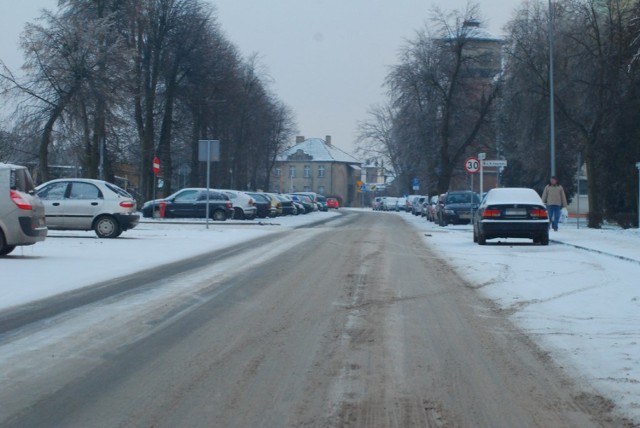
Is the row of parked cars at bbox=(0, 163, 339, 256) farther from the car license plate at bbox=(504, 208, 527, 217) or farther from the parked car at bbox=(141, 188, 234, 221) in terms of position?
the car license plate at bbox=(504, 208, 527, 217)

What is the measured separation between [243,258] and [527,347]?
11.6 meters

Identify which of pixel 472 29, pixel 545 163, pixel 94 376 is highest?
pixel 472 29

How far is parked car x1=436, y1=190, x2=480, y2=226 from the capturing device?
138 feet

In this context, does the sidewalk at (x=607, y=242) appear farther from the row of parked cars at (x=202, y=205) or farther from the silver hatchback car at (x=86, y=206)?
the row of parked cars at (x=202, y=205)

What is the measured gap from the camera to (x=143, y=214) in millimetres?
45500

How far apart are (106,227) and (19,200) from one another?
26.6ft

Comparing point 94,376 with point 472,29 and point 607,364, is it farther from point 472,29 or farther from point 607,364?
point 472,29

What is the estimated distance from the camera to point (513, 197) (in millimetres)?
25375

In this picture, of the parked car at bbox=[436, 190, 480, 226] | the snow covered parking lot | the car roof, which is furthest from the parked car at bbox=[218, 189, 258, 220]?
the car roof

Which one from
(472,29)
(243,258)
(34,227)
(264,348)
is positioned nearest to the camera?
(264,348)

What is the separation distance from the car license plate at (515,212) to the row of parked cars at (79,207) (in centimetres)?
983

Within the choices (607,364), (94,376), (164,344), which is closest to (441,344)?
(607,364)

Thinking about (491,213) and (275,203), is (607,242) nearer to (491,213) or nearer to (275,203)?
(491,213)

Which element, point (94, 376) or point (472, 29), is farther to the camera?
point (472, 29)
